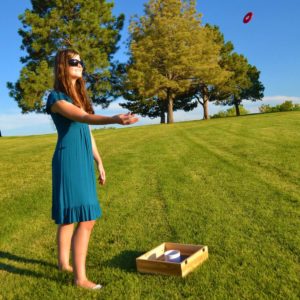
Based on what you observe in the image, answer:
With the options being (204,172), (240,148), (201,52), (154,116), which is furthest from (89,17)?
(204,172)

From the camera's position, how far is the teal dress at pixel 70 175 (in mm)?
4566

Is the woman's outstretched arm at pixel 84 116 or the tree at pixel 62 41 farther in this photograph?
the tree at pixel 62 41

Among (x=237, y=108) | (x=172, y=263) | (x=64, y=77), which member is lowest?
(x=172, y=263)

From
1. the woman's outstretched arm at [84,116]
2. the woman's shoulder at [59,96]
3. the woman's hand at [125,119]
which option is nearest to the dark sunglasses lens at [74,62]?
the woman's shoulder at [59,96]

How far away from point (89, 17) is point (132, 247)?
4215 centimetres

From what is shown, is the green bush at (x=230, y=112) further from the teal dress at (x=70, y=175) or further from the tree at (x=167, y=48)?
the teal dress at (x=70, y=175)

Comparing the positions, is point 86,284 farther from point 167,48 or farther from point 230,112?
point 230,112

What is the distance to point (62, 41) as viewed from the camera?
44.7 metres

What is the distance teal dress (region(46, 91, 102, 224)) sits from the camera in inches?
180

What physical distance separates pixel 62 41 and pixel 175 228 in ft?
135

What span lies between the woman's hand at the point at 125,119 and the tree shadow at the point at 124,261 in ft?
7.42

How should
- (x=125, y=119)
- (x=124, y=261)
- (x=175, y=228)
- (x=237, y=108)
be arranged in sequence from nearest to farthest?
(x=125, y=119)
(x=124, y=261)
(x=175, y=228)
(x=237, y=108)

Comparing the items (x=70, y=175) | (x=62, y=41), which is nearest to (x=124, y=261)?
(x=70, y=175)

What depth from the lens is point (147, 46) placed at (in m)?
41.5
